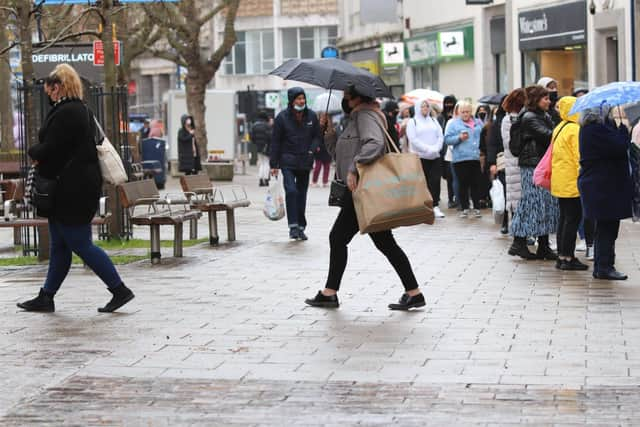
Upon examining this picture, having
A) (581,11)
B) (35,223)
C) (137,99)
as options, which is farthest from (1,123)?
(137,99)

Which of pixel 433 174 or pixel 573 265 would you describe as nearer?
→ pixel 573 265

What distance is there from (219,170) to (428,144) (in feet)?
54.4

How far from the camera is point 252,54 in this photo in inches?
3342

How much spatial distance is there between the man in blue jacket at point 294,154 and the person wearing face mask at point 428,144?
146 inches

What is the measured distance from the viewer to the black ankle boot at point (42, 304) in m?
10.7

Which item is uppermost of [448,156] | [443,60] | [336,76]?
[443,60]

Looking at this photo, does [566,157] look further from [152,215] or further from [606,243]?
[152,215]

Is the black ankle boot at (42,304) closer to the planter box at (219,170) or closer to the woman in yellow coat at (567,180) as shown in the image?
the woman in yellow coat at (567,180)

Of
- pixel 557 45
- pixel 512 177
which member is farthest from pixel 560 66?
pixel 512 177

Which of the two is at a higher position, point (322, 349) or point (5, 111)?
point (5, 111)

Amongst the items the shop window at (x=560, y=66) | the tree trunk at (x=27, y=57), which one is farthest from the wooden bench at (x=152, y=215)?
the shop window at (x=560, y=66)

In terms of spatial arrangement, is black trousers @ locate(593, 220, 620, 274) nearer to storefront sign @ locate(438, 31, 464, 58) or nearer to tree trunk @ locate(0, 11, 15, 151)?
tree trunk @ locate(0, 11, 15, 151)

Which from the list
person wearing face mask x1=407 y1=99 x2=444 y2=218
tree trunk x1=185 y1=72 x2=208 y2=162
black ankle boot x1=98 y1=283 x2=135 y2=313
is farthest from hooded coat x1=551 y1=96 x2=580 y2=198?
tree trunk x1=185 y1=72 x2=208 y2=162

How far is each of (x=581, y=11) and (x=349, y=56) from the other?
25464 millimetres
